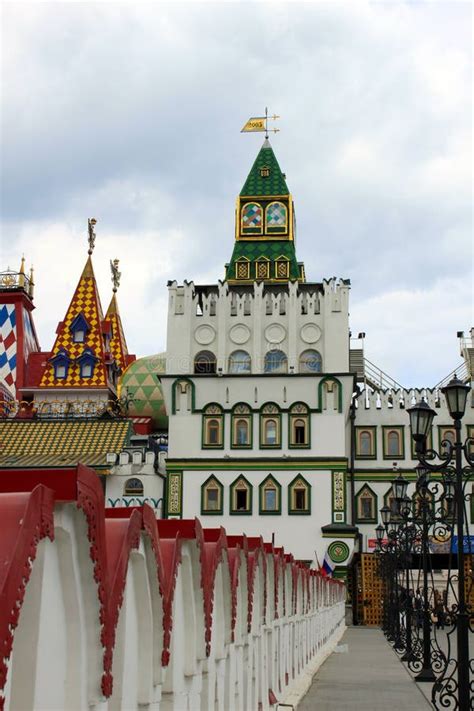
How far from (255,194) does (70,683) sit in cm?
3827

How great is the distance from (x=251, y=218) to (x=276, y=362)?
7.88m

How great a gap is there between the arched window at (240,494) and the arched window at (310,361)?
4.78 meters

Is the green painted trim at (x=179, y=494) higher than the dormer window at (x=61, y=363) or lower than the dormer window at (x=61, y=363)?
lower

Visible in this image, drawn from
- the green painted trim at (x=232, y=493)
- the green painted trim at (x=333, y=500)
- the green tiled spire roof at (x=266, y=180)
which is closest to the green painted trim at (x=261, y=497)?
the green painted trim at (x=232, y=493)

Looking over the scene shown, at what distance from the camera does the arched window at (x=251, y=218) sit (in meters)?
41.1

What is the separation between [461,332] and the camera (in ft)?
149

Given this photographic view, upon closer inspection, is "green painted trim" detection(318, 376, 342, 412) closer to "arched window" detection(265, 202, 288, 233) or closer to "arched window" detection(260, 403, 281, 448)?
"arched window" detection(260, 403, 281, 448)

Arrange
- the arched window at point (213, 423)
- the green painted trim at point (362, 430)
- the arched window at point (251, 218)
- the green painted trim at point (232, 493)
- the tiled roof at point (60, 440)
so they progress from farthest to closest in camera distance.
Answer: the arched window at point (251, 218)
the green painted trim at point (362, 430)
the tiled roof at point (60, 440)
the arched window at point (213, 423)
the green painted trim at point (232, 493)

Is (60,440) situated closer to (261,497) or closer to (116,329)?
(261,497)

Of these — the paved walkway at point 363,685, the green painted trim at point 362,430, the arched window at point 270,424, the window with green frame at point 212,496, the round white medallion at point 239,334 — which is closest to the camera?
the paved walkway at point 363,685

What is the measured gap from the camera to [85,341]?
46.2 m

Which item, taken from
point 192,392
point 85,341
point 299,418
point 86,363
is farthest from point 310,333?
point 85,341

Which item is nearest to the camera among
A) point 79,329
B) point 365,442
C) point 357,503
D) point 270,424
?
point 270,424

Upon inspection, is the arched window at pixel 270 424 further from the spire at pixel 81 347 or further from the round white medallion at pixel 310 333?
the spire at pixel 81 347
